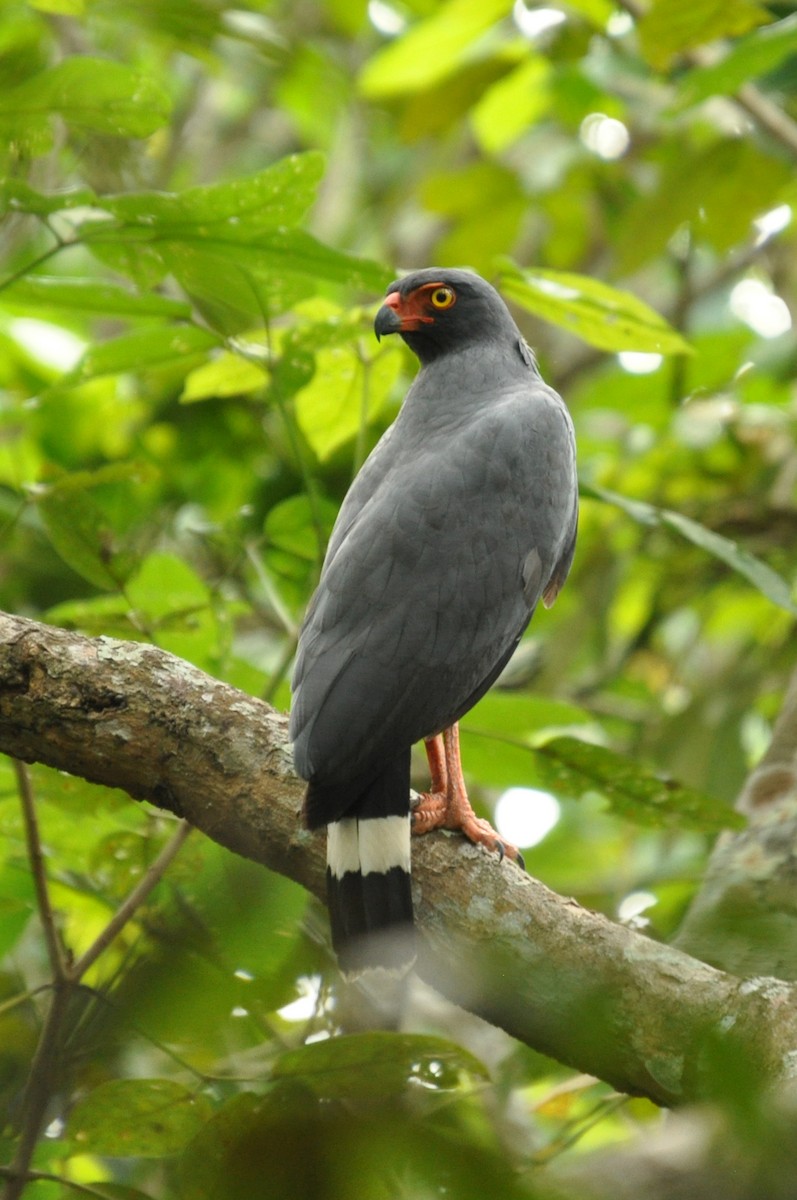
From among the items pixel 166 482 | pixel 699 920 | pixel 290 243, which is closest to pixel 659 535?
pixel 166 482

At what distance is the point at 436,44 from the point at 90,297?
2180 millimetres

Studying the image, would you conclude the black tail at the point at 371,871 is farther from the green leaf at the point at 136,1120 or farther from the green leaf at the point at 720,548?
the green leaf at the point at 720,548

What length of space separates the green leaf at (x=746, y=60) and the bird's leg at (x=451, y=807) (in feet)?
6.08

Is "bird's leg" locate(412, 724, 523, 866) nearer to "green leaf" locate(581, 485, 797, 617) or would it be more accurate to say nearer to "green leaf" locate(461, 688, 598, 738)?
"green leaf" locate(461, 688, 598, 738)

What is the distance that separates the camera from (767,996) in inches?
95.0

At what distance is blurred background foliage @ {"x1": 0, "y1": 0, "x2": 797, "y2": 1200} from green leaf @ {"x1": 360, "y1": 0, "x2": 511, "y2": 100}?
0.02 metres

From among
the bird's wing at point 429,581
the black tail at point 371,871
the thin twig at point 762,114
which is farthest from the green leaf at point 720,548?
the thin twig at point 762,114

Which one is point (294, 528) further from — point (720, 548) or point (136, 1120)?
point (136, 1120)

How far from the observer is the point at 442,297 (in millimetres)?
3891

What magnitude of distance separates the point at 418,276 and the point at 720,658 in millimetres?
3728

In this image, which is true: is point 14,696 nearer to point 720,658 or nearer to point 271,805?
point 271,805

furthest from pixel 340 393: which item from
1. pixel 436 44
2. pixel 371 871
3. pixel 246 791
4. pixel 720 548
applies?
pixel 436 44

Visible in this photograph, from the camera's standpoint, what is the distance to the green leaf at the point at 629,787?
124 inches

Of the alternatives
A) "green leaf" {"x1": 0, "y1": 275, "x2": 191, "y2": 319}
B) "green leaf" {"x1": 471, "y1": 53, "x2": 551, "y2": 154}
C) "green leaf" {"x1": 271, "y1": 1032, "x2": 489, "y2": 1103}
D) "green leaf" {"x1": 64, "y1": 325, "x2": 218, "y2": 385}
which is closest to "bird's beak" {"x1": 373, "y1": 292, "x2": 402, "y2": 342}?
"green leaf" {"x1": 64, "y1": 325, "x2": 218, "y2": 385}
